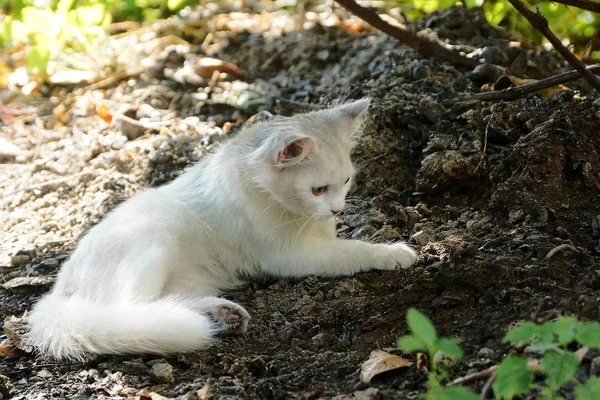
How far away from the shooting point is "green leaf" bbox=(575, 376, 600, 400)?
1933 millimetres

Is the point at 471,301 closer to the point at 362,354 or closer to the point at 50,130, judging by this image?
the point at 362,354

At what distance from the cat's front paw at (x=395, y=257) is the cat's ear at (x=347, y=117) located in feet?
2.11

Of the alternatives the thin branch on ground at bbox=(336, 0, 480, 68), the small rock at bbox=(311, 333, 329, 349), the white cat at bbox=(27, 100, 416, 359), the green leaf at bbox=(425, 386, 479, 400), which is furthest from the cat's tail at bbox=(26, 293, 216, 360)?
the thin branch on ground at bbox=(336, 0, 480, 68)

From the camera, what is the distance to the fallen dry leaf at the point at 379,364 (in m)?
2.52

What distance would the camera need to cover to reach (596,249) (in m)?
3.03

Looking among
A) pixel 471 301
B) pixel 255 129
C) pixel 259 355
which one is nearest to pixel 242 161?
pixel 255 129

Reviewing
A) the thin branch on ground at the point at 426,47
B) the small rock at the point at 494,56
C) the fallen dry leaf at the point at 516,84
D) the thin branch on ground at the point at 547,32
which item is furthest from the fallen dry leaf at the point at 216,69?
the thin branch on ground at the point at 547,32

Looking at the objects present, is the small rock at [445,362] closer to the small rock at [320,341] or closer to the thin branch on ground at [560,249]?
the small rock at [320,341]

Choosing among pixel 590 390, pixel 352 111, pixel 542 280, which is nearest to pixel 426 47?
pixel 352 111

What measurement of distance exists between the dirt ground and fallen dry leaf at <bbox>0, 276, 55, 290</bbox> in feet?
0.05

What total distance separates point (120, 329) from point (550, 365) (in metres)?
1.64

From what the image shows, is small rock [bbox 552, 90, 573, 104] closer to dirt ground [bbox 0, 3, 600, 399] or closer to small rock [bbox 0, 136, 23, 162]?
dirt ground [bbox 0, 3, 600, 399]

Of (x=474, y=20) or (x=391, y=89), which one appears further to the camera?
(x=474, y=20)

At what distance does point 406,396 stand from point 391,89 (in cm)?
264
